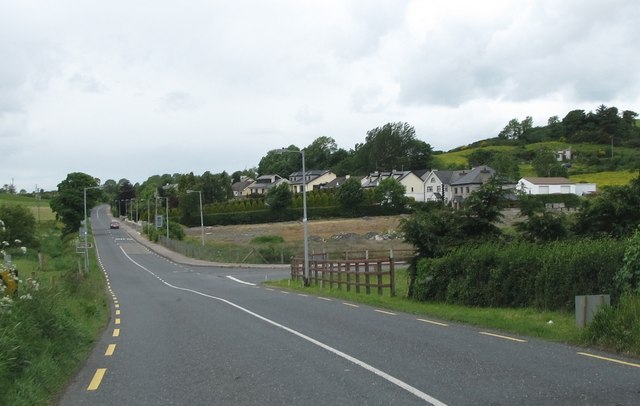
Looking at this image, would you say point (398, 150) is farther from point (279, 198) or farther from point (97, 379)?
point (97, 379)

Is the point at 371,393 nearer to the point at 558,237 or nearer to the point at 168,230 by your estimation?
the point at 558,237

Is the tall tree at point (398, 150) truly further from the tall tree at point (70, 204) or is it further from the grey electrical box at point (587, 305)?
the grey electrical box at point (587, 305)

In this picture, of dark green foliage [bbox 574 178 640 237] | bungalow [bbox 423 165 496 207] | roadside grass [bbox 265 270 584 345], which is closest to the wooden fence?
roadside grass [bbox 265 270 584 345]

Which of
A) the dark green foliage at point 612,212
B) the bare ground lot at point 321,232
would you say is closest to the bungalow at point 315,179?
the bare ground lot at point 321,232

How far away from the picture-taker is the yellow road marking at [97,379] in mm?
9145

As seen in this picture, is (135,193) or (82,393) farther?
(135,193)

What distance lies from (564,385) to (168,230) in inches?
3580

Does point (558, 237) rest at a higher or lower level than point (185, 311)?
higher

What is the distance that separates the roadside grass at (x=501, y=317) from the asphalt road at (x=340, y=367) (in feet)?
1.98

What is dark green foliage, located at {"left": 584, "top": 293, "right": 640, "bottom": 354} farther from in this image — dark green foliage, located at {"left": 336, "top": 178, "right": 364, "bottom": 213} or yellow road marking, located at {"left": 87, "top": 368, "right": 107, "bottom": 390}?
dark green foliage, located at {"left": 336, "top": 178, "right": 364, "bottom": 213}

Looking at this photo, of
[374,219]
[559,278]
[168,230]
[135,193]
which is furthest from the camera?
[135,193]

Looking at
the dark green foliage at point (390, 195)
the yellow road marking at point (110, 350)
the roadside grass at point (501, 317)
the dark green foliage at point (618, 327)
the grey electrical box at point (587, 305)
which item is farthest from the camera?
the dark green foliage at point (390, 195)

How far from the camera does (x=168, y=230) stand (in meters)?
95.5

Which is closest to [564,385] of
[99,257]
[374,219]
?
[99,257]
